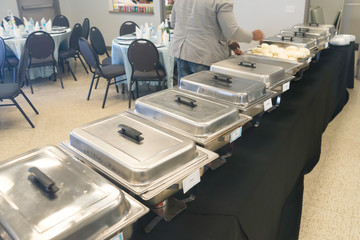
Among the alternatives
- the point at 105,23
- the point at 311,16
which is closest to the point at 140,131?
the point at 311,16

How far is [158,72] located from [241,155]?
1.99 metres

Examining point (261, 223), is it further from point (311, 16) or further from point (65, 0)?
point (65, 0)

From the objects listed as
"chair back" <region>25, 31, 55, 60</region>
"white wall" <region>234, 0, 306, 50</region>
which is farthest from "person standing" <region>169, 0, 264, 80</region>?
"white wall" <region>234, 0, 306, 50</region>

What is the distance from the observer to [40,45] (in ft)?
10.8

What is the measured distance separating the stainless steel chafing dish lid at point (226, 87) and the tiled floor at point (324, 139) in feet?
2.56

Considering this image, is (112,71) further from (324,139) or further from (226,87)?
(226,87)

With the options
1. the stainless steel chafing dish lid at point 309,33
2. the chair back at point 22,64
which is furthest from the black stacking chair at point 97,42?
the stainless steel chafing dish lid at point 309,33

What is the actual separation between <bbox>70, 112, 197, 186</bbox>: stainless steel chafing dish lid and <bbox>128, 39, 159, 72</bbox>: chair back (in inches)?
77.1

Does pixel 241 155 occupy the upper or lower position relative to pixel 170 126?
lower

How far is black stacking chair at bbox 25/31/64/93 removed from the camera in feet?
10.6

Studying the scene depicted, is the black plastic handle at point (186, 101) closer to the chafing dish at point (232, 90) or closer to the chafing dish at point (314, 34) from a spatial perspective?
the chafing dish at point (232, 90)

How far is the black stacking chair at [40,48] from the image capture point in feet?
10.6

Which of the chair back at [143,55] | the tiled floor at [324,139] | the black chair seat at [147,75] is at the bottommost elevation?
the tiled floor at [324,139]

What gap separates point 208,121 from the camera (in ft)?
2.74
